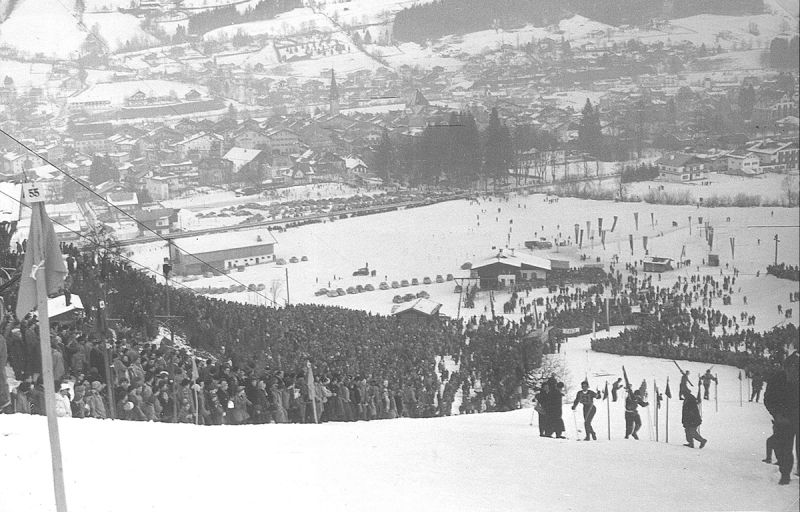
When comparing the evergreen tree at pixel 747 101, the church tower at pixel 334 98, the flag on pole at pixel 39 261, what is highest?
the church tower at pixel 334 98

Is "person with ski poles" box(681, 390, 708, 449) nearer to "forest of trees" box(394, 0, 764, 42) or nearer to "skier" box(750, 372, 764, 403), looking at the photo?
"skier" box(750, 372, 764, 403)

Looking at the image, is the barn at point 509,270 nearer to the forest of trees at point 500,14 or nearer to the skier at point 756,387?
the skier at point 756,387

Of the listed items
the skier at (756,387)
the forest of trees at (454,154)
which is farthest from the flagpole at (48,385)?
the forest of trees at (454,154)

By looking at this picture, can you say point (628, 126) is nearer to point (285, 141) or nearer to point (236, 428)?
point (285, 141)

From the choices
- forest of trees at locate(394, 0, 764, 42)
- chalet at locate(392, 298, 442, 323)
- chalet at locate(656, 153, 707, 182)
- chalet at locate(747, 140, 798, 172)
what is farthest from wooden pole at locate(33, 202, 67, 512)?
forest of trees at locate(394, 0, 764, 42)

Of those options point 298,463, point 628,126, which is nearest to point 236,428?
point 298,463

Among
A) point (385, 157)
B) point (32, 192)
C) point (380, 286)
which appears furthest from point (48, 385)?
point (385, 157)
